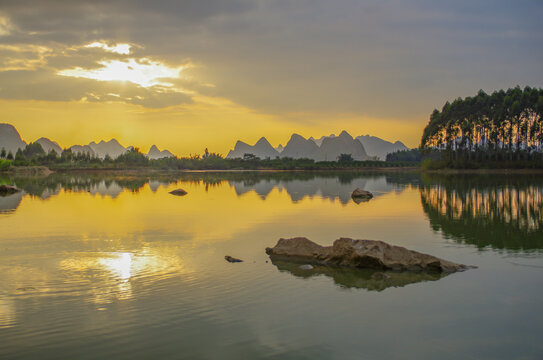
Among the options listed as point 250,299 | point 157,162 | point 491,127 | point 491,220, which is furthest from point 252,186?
point 157,162

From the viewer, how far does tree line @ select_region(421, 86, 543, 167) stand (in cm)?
6719

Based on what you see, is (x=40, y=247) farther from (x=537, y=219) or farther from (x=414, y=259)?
(x=537, y=219)

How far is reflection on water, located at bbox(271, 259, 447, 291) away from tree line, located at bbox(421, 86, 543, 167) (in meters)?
66.1

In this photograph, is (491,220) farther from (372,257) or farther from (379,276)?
(379,276)

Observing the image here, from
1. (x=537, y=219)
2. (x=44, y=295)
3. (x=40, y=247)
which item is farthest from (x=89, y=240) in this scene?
(x=537, y=219)

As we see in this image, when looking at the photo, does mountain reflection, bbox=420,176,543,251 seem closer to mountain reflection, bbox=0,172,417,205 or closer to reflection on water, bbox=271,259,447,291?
reflection on water, bbox=271,259,447,291

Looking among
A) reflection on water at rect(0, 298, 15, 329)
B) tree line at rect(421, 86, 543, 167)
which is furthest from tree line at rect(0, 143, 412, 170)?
reflection on water at rect(0, 298, 15, 329)

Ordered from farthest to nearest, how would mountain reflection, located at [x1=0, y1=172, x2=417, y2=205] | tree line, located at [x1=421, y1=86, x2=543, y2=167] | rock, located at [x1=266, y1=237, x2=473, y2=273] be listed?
tree line, located at [x1=421, y1=86, x2=543, y2=167], mountain reflection, located at [x1=0, y1=172, x2=417, y2=205], rock, located at [x1=266, y1=237, x2=473, y2=273]

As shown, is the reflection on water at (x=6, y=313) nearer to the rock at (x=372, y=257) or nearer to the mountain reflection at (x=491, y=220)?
the rock at (x=372, y=257)

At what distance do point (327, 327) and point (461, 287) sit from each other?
3.05 meters

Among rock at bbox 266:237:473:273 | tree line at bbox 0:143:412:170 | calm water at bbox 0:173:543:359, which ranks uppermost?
Result: tree line at bbox 0:143:412:170

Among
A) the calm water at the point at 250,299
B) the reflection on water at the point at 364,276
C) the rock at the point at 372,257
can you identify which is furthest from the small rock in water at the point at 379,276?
the rock at the point at 372,257

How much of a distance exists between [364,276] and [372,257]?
49cm

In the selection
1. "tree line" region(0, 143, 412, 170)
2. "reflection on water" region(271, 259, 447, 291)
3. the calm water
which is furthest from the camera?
"tree line" region(0, 143, 412, 170)
